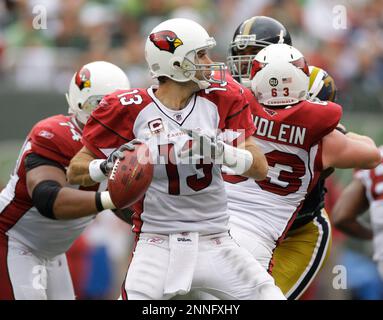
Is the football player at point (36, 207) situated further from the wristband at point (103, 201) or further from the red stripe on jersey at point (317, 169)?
the red stripe on jersey at point (317, 169)

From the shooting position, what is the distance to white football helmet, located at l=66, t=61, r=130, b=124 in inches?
253

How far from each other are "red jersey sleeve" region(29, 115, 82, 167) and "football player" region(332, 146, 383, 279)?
2.30 meters

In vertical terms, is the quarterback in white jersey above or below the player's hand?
below

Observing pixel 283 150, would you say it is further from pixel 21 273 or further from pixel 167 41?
pixel 21 273

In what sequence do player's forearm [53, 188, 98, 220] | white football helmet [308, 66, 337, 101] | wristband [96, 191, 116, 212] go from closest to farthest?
wristband [96, 191, 116, 212], player's forearm [53, 188, 98, 220], white football helmet [308, 66, 337, 101]

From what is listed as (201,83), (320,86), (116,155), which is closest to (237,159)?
(201,83)

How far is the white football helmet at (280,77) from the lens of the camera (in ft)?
18.9

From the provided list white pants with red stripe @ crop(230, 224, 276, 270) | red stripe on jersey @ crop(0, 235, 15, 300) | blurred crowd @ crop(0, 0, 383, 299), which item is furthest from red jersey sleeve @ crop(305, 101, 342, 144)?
blurred crowd @ crop(0, 0, 383, 299)

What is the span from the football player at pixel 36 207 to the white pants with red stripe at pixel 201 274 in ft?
3.90

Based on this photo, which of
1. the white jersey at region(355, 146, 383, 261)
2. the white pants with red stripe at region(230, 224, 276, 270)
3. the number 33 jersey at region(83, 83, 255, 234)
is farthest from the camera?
the white jersey at region(355, 146, 383, 261)

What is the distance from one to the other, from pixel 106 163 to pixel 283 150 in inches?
52.2

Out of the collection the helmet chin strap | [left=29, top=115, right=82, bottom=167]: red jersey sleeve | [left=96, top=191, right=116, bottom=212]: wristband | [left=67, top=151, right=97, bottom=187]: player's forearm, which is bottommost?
[left=96, top=191, right=116, bottom=212]: wristband

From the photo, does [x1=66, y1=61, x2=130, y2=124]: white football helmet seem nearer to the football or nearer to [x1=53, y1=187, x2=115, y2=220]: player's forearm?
[x1=53, y1=187, x2=115, y2=220]: player's forearm

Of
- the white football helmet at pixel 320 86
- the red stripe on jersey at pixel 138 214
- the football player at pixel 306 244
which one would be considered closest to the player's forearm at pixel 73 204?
the red stripe on jersey at pixel 138 214
